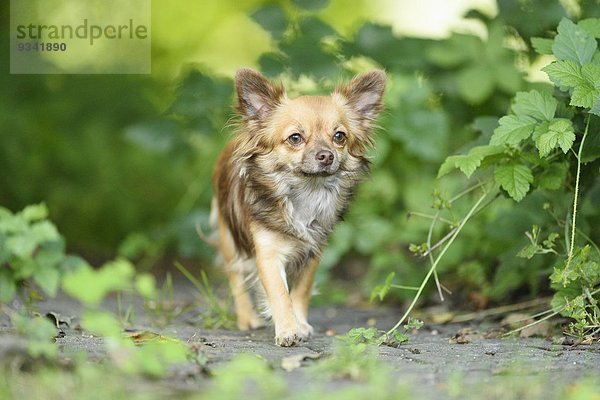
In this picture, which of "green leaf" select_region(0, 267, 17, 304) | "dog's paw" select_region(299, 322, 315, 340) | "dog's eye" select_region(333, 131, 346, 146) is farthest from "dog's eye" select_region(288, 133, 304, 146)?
"green leaf" select_region(0, 267, 17, 304)

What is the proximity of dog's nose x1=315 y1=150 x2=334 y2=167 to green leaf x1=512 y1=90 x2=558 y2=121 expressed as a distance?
3.31 ft

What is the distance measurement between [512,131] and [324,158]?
1.04m

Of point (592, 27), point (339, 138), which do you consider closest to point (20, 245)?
point (339, 138)

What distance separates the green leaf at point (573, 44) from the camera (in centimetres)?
411

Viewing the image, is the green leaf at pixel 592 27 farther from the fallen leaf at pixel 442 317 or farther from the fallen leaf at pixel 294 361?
the fallen leaf at pixel 294 361

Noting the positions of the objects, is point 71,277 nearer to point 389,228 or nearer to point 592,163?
point 592,163

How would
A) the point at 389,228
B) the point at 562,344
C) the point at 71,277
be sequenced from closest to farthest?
the point at 71,277 < the point at 562,344 < the point at 389,228

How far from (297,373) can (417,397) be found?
59 cm

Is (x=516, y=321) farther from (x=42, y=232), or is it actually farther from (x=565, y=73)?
(x=42, y=232)

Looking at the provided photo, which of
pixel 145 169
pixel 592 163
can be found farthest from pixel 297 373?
pixel 145 169

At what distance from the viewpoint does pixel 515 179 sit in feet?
13.8

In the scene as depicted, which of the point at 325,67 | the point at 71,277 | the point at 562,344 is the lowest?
the point at 562,344

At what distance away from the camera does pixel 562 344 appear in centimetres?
402

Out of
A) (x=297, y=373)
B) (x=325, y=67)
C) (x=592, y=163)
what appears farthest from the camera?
(x=325, y=67)
